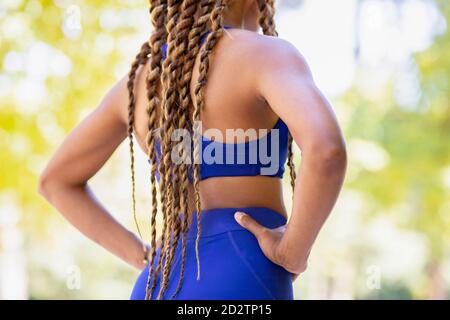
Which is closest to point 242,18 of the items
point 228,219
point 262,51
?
point 262,51

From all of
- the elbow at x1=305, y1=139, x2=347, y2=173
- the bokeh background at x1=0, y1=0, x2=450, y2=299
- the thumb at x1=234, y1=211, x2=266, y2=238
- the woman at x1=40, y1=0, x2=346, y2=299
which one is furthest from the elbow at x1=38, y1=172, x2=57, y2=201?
the bokeh background at x1=0, y1=0, x2=450, y2=299

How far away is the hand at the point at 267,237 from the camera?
1.31 meters

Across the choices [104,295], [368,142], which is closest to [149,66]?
[368,142]

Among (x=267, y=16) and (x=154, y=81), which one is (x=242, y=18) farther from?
(x=154, y=81)

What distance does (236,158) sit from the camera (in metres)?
1.35

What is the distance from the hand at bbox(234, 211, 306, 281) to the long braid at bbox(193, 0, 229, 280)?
0.28 feet

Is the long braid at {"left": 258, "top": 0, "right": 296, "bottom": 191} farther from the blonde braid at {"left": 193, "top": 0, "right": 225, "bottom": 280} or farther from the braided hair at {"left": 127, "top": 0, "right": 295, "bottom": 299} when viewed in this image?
the blonde braid at {"left": 193, "top": 0, "right": 225, "bottom": 280}

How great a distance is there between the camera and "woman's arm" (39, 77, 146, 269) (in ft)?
5.31

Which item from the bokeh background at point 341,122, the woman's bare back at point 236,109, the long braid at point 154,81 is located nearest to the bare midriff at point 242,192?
the woman's bare back at point 236,109

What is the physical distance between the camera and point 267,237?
4.33ft

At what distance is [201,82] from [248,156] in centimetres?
16

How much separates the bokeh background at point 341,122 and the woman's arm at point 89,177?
0.90 m

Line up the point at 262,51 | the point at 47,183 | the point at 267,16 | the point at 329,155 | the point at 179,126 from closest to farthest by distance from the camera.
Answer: the point at 329,155
the point at 262,51
the point at 179,126
the point at 267,16
the point at 47,183
